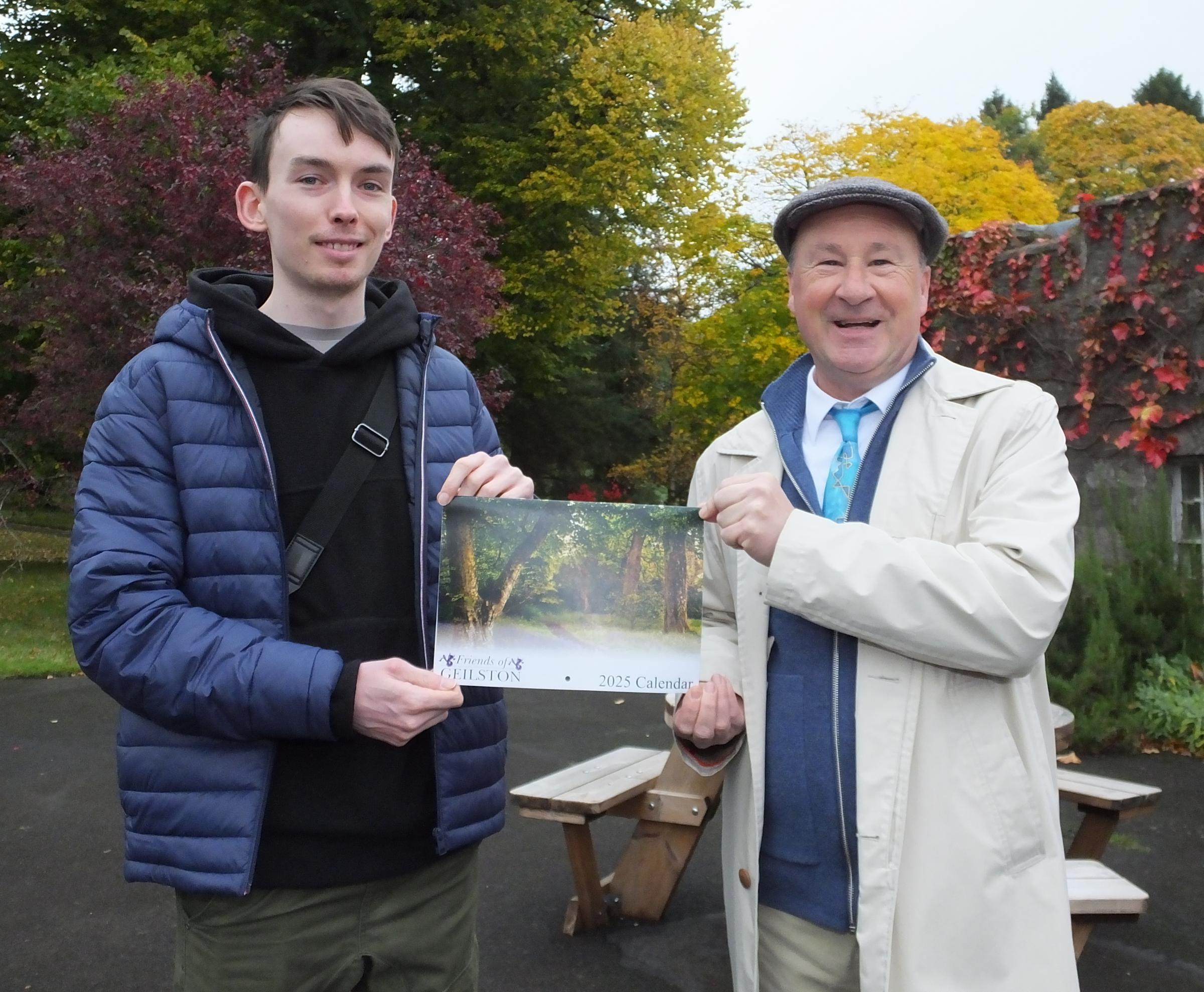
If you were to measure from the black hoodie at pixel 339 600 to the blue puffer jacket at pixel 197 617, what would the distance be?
6 centimetres

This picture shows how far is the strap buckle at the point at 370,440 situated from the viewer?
7.33 ft

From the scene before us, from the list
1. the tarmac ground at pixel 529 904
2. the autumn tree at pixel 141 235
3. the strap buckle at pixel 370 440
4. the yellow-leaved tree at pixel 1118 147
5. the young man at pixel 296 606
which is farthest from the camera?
the yellow-leaved tree at pixel 1118 147

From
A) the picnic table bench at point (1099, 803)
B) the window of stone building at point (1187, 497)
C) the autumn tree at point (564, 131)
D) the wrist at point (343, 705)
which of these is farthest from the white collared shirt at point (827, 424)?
the autumn tree at point (564, 131)

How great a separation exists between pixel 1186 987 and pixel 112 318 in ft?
35.4

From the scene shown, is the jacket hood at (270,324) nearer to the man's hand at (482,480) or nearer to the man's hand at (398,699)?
the man's hand at (482,480)

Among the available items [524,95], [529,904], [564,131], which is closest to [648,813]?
[529,904]

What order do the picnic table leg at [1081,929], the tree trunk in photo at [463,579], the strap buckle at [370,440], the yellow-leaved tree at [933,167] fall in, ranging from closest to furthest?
the tree trunk in photo at [463,579], the strap buckle at [370,440], the picnic table leg at [1081,929], the yellow-leaved tree at [933,167]

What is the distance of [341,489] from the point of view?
86.7 inches

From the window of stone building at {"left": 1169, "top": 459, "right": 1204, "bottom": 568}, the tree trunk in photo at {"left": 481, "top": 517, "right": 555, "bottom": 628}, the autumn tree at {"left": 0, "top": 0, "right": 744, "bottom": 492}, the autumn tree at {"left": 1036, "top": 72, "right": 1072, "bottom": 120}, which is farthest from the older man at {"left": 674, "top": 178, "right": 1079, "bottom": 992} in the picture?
the autumn tree at {"left": 1036, "top": 72, "right": 1072, "bottom": 120}

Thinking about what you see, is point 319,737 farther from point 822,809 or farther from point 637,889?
point 637,889

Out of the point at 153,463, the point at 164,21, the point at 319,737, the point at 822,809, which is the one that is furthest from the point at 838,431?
the point at 164,21

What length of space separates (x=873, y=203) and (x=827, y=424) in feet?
1.54

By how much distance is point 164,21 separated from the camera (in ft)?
59.2

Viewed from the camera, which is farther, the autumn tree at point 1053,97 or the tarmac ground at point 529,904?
the autumn tree at point 1053,97
